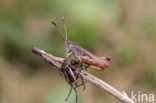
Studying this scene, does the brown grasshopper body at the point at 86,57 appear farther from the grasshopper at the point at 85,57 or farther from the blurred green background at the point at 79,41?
the blurred green background at the point at 79,41

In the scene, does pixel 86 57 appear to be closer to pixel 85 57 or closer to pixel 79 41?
pixel 85 57

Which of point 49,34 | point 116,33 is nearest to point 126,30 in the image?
point 116,33

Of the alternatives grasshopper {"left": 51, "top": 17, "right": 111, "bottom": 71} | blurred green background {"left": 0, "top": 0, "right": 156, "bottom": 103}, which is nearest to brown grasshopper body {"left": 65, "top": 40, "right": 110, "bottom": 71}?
grasshopper {"left": 51, "top": 17, "right": 111, "bottom": 71}

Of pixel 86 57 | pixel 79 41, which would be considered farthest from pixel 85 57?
pixel 79 41

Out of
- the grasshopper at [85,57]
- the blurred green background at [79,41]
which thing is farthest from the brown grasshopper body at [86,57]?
the blurred green background at [79,41]

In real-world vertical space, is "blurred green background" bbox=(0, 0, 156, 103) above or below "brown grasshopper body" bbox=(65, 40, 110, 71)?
above

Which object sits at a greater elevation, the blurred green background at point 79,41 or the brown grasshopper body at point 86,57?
the blurred green background at point 79,41

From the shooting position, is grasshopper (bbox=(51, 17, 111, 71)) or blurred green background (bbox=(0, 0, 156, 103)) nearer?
grasshopper (bbox=(51, 17, 111, 71))

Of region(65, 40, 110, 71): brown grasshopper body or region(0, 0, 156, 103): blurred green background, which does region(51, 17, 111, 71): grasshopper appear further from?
region(0, 0, 156, 103): blurred green background
